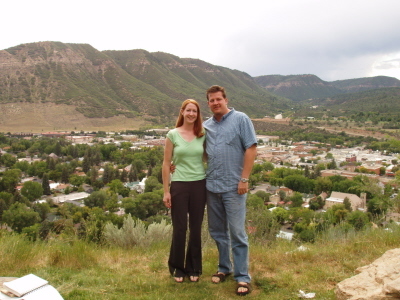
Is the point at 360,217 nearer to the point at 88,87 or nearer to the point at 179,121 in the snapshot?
the point at 179,121

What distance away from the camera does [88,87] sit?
9181 cm

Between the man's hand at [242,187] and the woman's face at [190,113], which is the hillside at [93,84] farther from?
the man's hand at [242,187]

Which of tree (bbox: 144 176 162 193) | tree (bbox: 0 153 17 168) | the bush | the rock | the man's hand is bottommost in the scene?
tree (bbox: 144 176 162 193)

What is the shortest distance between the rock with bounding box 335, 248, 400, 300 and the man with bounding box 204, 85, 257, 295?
2.71 ft

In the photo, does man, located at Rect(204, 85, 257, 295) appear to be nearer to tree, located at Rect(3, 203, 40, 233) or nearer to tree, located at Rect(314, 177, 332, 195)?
tree, located at Rect(3, 203, 40, 233)

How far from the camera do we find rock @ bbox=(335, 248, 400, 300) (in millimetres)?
2102

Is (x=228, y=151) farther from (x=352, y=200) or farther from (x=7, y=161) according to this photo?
(x=7, y=161)

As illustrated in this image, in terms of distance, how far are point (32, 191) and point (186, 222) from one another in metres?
24.4

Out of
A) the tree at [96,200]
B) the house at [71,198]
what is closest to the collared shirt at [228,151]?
the tree at [96,200]

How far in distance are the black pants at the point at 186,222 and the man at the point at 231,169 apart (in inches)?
4.2

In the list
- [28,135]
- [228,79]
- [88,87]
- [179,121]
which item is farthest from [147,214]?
[228,79]

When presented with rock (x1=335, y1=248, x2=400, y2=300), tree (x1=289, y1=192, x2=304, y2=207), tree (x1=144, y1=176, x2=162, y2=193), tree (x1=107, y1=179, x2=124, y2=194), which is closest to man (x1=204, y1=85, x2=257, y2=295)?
rock (x1=335, y1=248, x2=400, y2=300)

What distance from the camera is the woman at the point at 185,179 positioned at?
286 cm

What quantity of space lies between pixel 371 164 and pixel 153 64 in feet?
337
